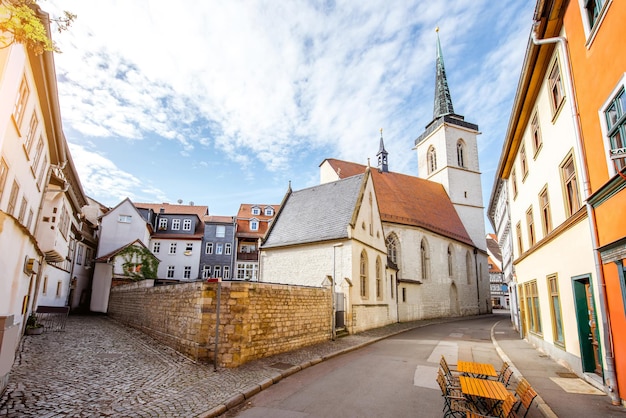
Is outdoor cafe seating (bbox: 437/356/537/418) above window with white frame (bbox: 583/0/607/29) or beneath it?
beneath

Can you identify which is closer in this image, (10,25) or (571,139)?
(10,25)

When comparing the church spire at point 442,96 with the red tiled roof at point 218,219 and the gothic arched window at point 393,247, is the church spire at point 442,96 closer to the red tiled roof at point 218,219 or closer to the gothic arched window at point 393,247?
the gothic arched window at point 393,247

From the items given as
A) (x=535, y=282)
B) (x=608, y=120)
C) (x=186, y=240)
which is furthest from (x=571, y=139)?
(x=186, y=240)

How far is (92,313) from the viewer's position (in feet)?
98.4

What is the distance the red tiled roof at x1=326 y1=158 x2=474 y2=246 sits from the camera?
1186 inches

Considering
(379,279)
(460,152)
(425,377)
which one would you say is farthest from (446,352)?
(460,152)

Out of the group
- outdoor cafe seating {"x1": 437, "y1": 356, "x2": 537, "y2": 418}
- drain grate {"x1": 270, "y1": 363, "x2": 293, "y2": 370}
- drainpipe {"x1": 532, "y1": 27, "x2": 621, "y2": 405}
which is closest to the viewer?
outdoor cafe seating {"x1": 437, "y1": 356, "x2": 537, "y2": 418}

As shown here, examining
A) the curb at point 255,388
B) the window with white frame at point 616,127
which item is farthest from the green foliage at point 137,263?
the window with white frame at point 616,127

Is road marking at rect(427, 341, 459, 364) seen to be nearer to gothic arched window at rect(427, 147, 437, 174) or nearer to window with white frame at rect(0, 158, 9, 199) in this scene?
window with white frame at rect(0, 158, 9, 199)

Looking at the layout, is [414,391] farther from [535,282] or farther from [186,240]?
[186,240]

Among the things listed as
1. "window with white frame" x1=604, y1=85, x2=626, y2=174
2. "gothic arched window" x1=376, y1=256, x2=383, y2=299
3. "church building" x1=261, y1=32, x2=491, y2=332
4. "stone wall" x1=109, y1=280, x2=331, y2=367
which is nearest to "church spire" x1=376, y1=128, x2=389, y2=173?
"church building" x1=261, y1=32, x2=491, y2=332

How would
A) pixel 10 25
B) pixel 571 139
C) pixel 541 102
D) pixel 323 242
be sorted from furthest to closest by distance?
pixel 323 242, pixel 541 102, pixel 571 139, pixel 10 25

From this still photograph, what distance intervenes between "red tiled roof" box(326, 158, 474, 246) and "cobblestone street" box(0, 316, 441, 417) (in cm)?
1841

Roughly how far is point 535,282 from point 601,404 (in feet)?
23.9
